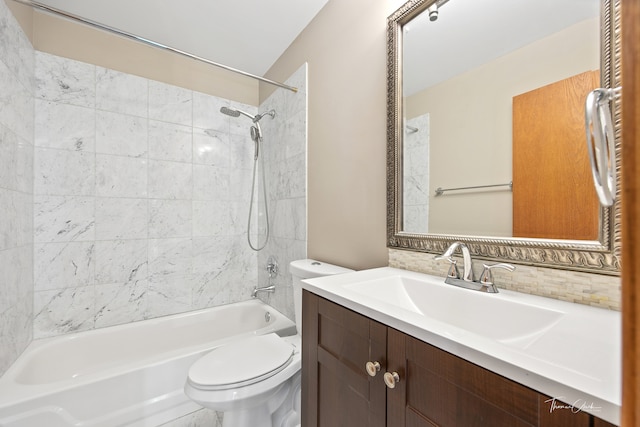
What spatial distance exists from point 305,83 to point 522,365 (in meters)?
1.79

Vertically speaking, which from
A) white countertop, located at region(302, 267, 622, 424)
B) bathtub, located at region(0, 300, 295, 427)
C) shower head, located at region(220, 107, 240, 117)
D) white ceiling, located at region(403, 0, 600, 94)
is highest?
shower head, located at region(220, 107, 240, 117)

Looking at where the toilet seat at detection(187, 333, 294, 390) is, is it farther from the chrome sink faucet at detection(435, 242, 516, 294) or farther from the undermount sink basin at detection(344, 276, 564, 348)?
the chrome sink faucet at detection(435, 242, 516, 294)

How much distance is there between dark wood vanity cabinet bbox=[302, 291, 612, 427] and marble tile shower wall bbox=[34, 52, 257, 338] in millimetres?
1538

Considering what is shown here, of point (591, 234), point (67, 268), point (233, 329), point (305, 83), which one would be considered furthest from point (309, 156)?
point (67, 268)

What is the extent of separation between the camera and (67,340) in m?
1.59

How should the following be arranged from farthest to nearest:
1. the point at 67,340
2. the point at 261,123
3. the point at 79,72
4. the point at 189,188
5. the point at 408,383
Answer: the point at 261,123
the point at 189,188
the point at 79,72
the point at 67,340
the point at 408,383

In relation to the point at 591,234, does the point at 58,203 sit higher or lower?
higher

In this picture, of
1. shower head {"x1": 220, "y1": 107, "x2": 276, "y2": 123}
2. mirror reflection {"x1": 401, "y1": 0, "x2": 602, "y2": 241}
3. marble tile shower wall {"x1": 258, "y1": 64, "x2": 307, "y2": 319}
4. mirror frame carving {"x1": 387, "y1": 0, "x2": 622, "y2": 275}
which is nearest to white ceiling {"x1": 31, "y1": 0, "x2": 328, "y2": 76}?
marble tile shower wall {"x1": 258, "y1": 64, "x2": 307, "y2": 319}

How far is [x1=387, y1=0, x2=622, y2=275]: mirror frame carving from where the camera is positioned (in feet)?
2.04

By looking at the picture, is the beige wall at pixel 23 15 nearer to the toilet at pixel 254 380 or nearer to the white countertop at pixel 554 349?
the toilet at pixel 254 380

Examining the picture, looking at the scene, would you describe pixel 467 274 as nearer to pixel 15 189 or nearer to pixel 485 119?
pixel 485 119

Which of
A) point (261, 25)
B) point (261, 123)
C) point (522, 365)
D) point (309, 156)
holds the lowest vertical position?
point (522, 365)

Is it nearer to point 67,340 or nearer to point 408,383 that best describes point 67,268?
point 67,340

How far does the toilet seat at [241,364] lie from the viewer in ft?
3.58
